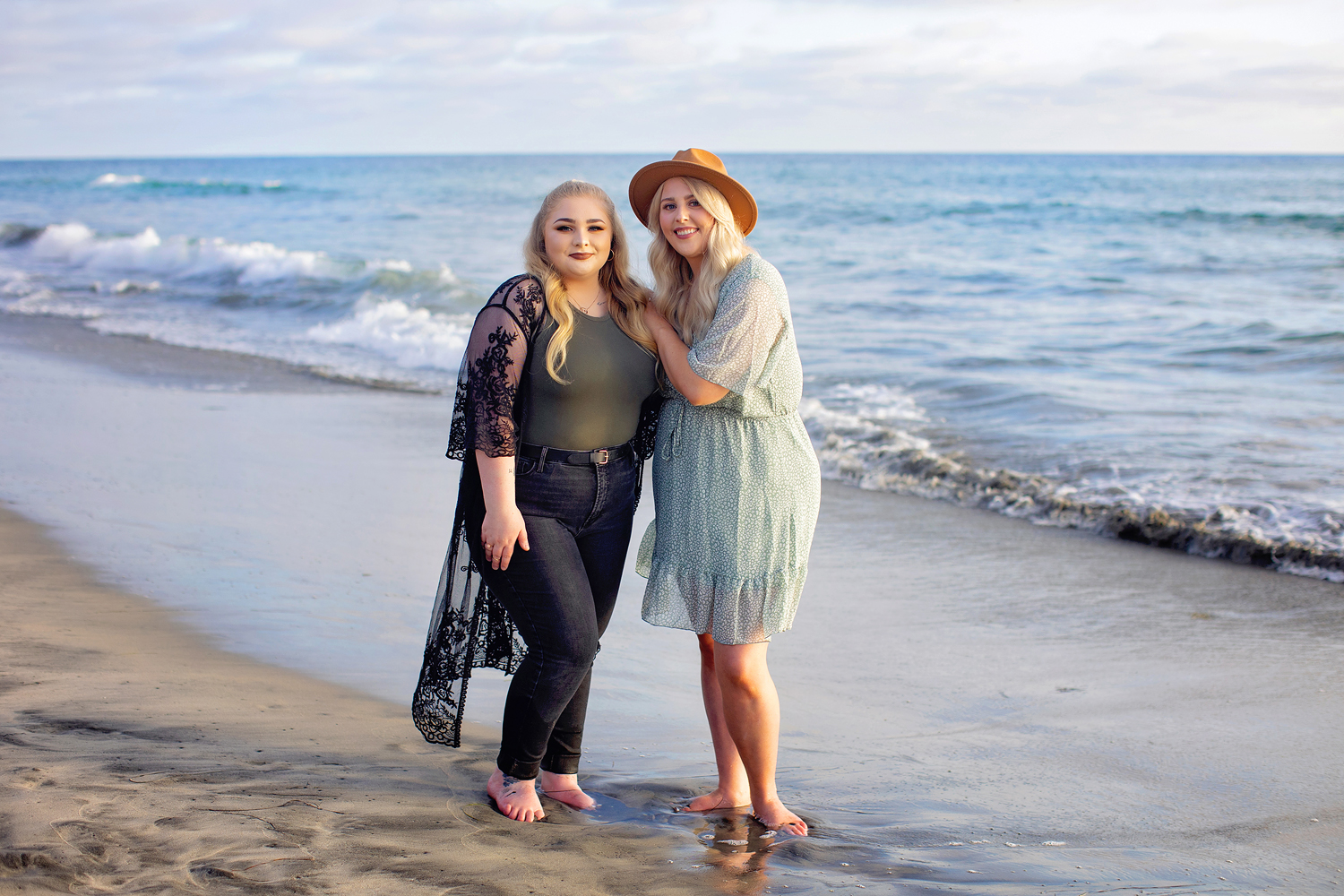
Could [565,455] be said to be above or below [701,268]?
below

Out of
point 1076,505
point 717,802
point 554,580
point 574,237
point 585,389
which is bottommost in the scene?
point 717,802

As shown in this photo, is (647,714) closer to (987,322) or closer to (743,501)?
(743,501)

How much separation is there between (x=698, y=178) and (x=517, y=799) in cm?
177

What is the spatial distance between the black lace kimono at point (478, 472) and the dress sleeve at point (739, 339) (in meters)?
0.33

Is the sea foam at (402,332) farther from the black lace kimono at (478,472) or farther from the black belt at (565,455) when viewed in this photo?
the black belt at (565,455)

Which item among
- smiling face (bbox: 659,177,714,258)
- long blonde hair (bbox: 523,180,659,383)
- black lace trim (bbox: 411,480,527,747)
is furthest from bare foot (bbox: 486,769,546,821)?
smiling face (bbox: 659,177,714,258)

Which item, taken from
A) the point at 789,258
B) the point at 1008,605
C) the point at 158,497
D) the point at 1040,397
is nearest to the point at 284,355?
the point at 158,497

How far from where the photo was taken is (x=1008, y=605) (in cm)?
493

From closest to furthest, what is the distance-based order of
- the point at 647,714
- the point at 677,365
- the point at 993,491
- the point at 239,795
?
the point at 239,795
the point at 677,365
the point at 647,714
the point at 993,491

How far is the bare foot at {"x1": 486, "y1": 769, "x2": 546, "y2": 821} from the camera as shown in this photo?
2875 mm

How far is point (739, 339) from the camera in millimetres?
2742

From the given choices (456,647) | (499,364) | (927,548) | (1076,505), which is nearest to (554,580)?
(456,647)

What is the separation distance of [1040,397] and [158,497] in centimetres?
714

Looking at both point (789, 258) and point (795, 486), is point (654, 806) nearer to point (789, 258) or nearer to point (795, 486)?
point (795, 486)
